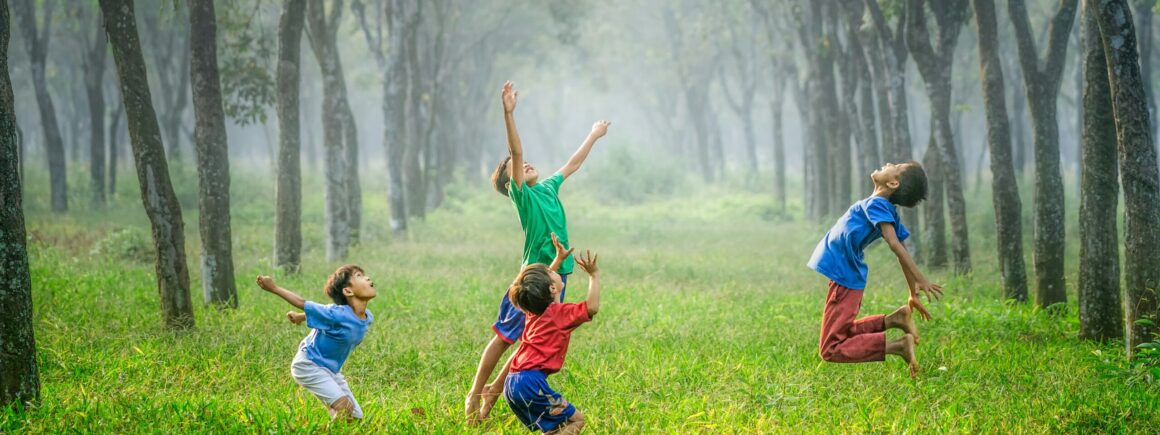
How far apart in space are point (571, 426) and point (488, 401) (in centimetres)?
73

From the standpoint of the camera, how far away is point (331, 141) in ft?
48.2

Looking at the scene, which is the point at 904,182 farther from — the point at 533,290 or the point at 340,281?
the point at 340,281

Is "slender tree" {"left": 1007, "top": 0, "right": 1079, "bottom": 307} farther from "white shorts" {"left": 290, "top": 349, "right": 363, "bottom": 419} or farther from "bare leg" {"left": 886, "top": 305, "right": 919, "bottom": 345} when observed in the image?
"white shorts" {"left": 290, "top": 349, "right": 363, "bottom": 419}

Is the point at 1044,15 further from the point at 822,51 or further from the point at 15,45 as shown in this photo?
the point at 15,45

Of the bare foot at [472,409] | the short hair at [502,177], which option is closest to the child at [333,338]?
the bare foot at [472,409]

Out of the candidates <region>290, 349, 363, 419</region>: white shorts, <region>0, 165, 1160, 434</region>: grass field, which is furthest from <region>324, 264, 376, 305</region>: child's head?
<region>0, 165, 1160, 434</region>: grass field

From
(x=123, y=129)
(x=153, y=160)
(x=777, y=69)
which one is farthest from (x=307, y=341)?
(x=123, y=129)

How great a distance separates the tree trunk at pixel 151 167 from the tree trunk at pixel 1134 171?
7.58m

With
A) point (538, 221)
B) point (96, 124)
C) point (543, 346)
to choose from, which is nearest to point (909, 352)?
point (538, 221)

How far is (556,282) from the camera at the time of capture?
16.5 feet

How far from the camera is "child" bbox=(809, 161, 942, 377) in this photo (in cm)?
632

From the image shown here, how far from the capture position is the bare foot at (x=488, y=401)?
5.60 meters

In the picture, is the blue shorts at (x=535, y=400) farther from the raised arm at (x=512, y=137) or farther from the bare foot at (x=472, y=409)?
the raised arm at (x=512, y=137)

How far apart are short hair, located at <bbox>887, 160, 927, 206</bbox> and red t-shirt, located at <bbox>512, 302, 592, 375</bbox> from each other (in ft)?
8.58
